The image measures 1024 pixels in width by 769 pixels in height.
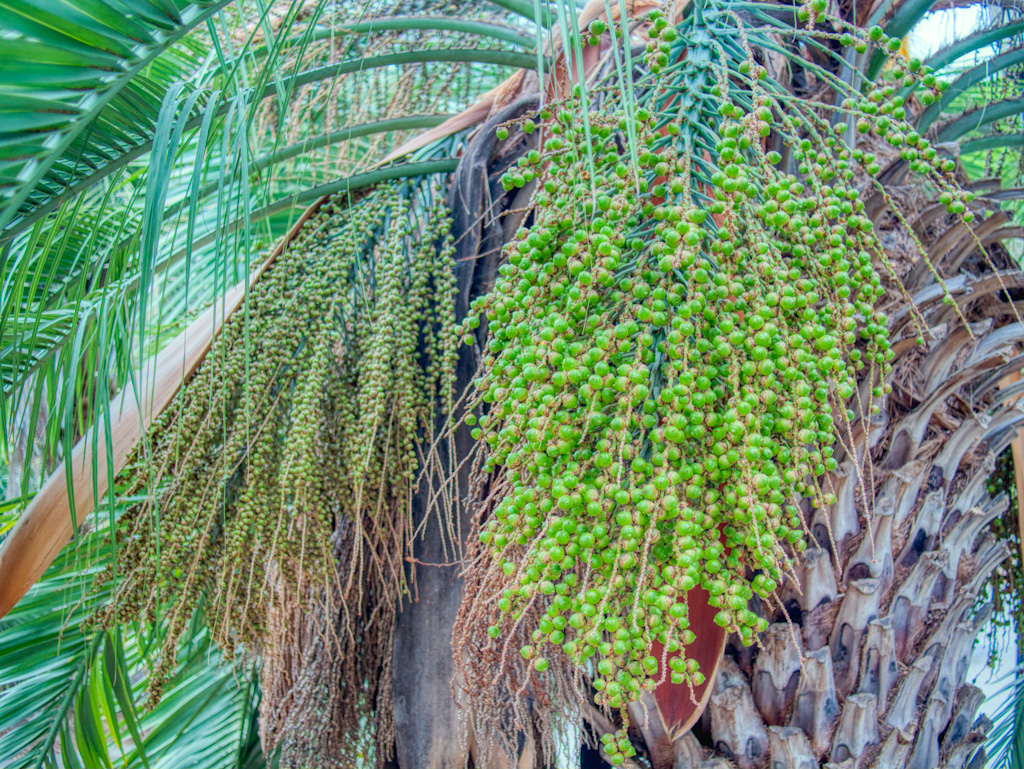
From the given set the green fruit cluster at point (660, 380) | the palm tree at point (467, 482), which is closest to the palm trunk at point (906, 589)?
the palm tree at point (467, 482)

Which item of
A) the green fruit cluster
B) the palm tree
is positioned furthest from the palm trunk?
the green fruit cluster

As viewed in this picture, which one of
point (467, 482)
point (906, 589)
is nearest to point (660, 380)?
point (467, 482)

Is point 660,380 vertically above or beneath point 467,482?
above

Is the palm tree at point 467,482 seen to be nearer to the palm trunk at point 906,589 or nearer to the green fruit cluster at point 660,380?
the palm trunk at point 906,589

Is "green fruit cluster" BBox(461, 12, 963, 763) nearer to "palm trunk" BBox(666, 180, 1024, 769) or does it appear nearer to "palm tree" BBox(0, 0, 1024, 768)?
"palm tree" BBox(0, 0, 1024, 768)

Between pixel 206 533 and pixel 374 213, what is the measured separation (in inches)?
31.3

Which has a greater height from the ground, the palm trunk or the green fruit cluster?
the green fruit cluster

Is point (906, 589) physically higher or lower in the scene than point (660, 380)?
lower

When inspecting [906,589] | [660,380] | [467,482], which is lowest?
[906,589]

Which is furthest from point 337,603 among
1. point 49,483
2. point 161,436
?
point 49,483

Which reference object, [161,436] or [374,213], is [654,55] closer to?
[374,213]

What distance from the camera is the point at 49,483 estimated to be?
4.47ft

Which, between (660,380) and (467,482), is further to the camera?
(467,482)

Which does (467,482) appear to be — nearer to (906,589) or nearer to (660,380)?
(660,380)
